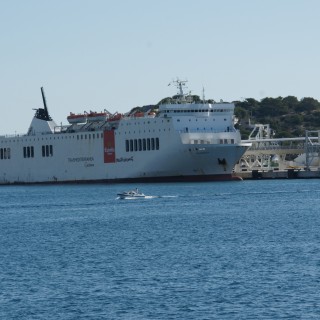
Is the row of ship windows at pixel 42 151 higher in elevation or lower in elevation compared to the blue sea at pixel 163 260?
higher

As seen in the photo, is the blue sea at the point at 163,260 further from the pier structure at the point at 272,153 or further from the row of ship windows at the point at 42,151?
the pier structure at the point at 272,153

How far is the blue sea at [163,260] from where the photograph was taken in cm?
3123

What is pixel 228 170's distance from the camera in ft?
328

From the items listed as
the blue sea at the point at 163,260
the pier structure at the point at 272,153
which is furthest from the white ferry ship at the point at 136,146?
the blue sea at the point at 163,260

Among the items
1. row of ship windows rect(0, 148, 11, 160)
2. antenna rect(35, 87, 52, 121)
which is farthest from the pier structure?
row of ship windows rect(0, 148, 11, 160)

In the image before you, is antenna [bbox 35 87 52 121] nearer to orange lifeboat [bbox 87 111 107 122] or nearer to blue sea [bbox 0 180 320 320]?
orange lifeboat [bbox 87 111 107 122]

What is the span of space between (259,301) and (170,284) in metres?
3.87

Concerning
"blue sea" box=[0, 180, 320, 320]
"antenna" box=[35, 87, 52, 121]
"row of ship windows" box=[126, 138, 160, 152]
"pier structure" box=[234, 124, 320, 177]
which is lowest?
"blue sea" box=[0, 180, 320, 320]

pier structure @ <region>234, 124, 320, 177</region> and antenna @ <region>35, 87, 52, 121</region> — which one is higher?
antenna @ <region>35, 87, 52, 121</region>

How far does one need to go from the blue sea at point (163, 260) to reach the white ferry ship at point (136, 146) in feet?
85.6

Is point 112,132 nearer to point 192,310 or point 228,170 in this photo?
point 228,170

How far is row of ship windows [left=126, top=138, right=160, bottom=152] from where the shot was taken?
99375 mm

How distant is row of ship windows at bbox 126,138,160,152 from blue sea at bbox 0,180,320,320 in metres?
27.0

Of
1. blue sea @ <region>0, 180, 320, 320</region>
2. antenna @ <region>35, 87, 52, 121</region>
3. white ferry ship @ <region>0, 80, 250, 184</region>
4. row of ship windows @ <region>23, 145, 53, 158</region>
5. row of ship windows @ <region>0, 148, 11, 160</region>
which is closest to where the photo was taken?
blue sea @ <region>0, 180, 320, 320</region>
